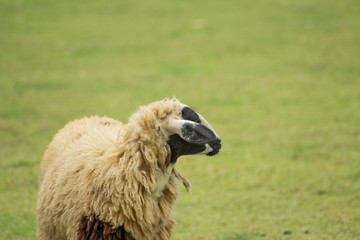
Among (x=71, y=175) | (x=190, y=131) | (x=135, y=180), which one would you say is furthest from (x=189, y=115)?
(x=71, y=175)

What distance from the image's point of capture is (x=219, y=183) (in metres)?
5.96

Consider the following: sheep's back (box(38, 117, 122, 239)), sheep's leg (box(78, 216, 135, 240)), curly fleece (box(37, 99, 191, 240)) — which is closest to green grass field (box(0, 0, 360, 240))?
sheep's back (box(38, 117, 122, 239))

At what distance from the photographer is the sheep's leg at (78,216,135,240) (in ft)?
9.96

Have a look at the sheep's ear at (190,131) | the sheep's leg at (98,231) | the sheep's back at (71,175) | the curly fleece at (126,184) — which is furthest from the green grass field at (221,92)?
the sheep's ear at (190,131)

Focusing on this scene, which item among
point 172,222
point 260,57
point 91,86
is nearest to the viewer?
point 172,222

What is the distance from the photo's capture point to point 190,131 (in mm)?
3102

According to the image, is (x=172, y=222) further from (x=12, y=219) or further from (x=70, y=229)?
(x=12, y=219)

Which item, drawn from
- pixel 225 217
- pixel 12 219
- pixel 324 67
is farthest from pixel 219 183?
pixel 324 67

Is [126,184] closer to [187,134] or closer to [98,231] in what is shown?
[98,231]

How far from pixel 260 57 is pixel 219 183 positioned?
6.18 m

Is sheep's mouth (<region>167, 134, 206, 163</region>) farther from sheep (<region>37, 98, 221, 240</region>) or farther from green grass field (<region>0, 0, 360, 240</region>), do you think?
green grass field (<region>0, 0, 360, 240</region>)

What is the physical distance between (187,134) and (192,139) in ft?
0.15

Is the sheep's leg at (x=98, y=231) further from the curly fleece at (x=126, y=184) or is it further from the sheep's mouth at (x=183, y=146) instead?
the sheep's mouth at (x=183, y=146)

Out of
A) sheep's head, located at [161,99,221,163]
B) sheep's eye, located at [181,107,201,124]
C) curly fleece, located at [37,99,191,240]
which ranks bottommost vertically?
Answer: curly fleece, located at [37,99,191,240]
